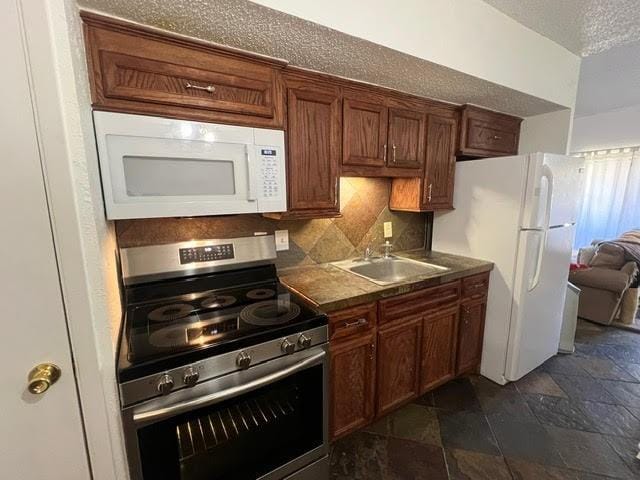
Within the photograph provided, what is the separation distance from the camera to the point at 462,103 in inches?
82.7

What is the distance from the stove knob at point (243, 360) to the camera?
42.2 inches

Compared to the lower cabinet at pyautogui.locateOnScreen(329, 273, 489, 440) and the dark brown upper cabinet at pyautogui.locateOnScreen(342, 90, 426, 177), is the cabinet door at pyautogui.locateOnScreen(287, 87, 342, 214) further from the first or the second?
the lower cabinet at pyautogui.locateOnScreen(329, 273, 489, 440)

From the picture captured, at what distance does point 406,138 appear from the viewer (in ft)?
6.35

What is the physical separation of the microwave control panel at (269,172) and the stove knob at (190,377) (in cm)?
82

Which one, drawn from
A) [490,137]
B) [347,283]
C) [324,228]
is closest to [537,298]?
[490,137]

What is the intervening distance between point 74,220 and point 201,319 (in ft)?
2.14

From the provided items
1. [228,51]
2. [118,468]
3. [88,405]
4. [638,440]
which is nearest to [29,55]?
[228,51]

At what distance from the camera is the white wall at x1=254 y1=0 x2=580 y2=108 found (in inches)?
47.1

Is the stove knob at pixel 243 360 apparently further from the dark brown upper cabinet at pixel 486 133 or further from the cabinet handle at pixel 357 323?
the dark brown upper cabinet at pixel 486 133

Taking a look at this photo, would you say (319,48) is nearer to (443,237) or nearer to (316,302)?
(316,302)

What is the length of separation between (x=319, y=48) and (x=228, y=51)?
1.34 ft

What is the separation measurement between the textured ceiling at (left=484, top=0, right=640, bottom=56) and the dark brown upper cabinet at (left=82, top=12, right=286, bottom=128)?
1345 mm

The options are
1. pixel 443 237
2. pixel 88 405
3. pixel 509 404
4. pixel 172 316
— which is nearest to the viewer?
pixel 88 405

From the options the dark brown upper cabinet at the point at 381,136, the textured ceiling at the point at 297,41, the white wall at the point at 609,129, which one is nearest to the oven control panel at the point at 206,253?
the dark brown upper cabinet at the point at 381,136
